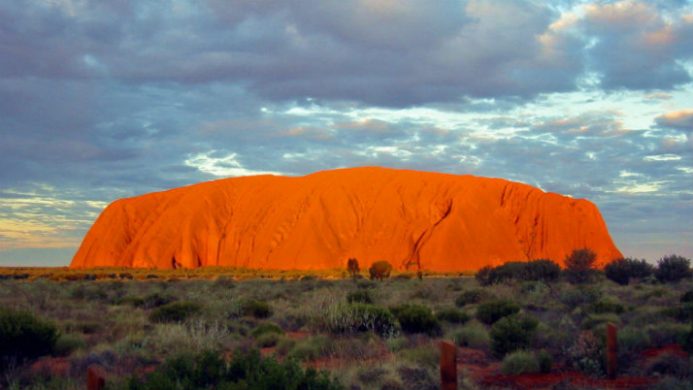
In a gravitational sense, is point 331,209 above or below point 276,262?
above

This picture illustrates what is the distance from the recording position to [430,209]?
84.6m

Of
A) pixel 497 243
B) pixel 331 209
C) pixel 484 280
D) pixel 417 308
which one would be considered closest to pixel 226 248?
pixel 331 209

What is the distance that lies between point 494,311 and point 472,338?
3616 mm

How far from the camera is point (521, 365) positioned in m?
10.9

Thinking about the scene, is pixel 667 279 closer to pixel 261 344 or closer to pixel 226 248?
pixel 261 344

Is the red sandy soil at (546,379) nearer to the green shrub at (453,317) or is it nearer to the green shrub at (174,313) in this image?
the green shrub at (453,317)

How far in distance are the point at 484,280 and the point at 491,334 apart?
24503mm

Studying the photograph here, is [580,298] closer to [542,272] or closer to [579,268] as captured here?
[542,272]

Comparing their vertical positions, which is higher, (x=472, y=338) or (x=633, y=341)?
(x=633, y=341)

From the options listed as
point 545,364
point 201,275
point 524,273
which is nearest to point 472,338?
point 545,364

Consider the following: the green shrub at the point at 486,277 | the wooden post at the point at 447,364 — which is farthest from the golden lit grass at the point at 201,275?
the wooden post at the point at 447,364

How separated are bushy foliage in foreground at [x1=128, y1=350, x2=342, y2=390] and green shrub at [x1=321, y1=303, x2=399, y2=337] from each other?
6.85m

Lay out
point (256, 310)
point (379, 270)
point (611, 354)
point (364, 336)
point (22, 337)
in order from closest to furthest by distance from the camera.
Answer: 1. point (611, 354)
2. point (22, 337)
3. point (364, 336)
4. point (256, 310)
5. point (379, 270)

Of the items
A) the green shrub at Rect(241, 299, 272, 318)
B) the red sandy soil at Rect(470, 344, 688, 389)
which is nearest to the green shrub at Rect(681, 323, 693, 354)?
the red sandy soil at Rect(470, 344, 688, 389)
